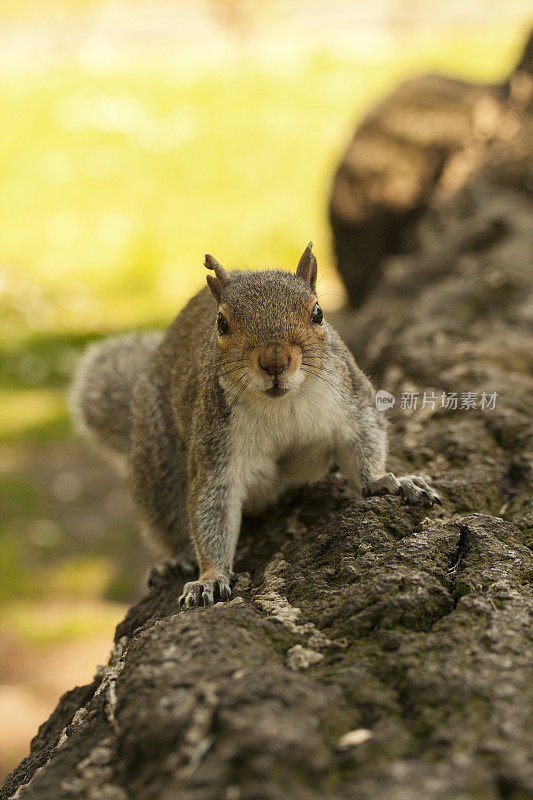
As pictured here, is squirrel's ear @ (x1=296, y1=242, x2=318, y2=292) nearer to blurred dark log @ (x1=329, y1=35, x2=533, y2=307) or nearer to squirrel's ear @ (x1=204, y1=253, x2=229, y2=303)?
squirrel's ear @ (x1=204, y1=253, x2=229, y2=303)

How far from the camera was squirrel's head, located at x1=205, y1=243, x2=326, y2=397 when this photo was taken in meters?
1.92

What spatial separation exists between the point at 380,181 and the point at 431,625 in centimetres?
462

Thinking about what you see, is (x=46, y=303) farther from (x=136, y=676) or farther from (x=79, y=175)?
(x=136, y=676)

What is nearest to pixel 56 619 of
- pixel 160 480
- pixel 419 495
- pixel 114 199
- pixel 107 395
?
pixel 107 395

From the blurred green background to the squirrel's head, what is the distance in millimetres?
1771

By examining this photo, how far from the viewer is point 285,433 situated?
2.11 meters

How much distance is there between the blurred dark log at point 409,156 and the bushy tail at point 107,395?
2.32 m

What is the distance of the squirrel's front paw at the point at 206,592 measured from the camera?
6.53ft

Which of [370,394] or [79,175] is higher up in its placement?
[79,175]

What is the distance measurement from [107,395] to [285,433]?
1346 millimetres

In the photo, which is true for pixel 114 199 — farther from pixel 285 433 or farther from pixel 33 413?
pixel 285 433

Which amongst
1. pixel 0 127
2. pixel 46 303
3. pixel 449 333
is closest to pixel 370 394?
pixel 449 333

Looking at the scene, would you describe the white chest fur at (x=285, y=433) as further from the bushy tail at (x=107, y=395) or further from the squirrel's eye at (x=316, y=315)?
the bushy tail at (x=107, y=395)

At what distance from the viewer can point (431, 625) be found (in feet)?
5.19
